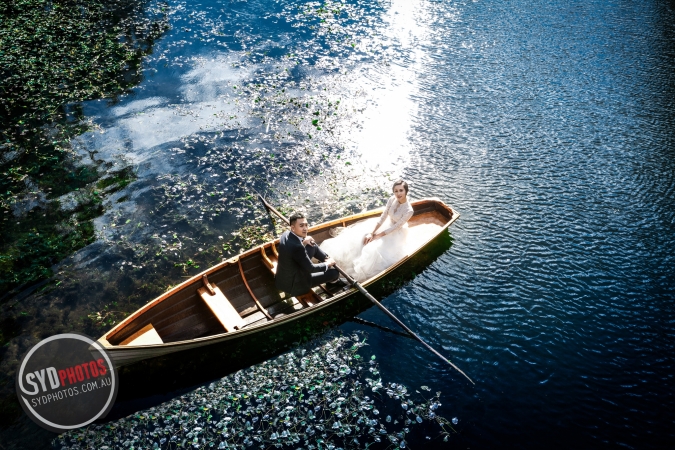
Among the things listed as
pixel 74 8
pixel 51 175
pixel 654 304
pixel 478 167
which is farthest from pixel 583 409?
pixel 74 8

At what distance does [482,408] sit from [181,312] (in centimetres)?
680

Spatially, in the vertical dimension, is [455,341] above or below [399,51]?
below

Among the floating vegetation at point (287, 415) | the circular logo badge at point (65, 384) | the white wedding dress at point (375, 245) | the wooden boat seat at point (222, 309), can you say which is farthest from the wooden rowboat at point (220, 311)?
the floating vegetation at point (287, 415)

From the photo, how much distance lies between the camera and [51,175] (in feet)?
50.2

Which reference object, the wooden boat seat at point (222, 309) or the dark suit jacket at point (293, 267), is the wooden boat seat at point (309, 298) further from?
the wooden boat seat at point (222, 309)

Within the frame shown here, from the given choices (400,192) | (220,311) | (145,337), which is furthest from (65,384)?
(400,192)

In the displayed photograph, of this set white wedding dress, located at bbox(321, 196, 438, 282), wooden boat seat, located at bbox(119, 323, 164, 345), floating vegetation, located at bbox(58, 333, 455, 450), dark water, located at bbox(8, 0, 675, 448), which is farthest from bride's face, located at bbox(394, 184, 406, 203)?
wooden boat seat, located at bbox(119, 323, 164, 345)

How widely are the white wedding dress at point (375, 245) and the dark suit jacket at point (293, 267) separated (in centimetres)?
103

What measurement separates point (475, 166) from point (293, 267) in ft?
27.6

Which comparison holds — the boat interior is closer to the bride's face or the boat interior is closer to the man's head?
the man's head

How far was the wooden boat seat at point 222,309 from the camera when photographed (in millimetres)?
10047

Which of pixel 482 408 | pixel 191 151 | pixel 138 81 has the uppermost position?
pixel 138 81

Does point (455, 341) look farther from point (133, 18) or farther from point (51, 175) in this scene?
point (133, 18)

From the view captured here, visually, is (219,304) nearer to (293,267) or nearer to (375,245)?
(293,267)
